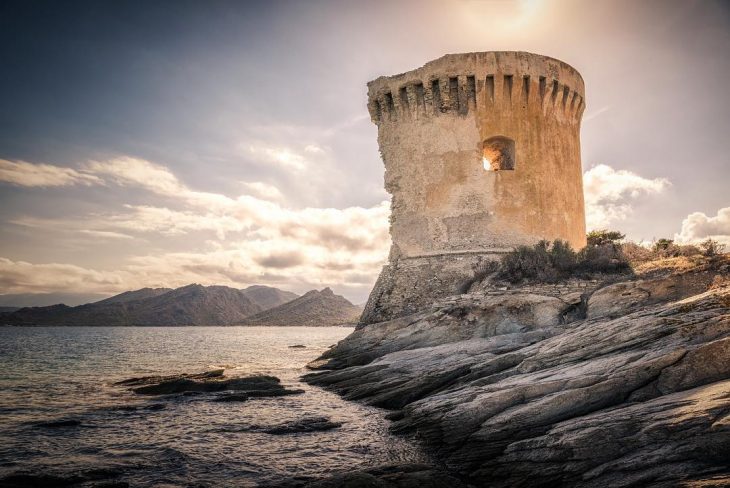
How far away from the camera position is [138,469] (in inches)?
249

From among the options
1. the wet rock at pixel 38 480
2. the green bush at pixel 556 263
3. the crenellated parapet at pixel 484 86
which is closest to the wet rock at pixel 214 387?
the wet rock at pixel 38 480

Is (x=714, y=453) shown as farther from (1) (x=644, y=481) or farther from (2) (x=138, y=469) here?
(2) (x=138, y=469)

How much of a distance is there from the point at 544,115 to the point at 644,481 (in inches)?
578

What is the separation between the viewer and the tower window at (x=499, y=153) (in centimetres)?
1658

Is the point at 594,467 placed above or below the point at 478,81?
below

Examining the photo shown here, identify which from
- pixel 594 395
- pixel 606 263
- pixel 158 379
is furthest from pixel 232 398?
pixel 606 263

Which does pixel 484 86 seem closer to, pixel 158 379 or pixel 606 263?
pixel 606 263

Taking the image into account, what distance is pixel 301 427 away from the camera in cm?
837

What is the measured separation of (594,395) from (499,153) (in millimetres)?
13102

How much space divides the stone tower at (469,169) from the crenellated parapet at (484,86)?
0.03m

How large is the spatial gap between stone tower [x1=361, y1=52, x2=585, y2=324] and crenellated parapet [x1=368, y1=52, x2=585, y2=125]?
0.03 meters

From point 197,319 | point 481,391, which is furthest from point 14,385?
point 197,319

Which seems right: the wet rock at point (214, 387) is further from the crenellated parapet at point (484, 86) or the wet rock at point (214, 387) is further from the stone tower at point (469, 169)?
the crenellated parapet at point (484, 86)

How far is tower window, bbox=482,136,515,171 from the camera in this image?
16578 mm
